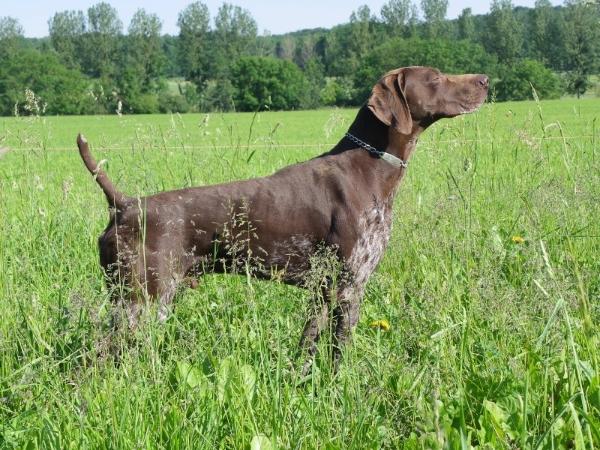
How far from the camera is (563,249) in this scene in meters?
4.53

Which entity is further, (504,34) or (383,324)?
(504,34)

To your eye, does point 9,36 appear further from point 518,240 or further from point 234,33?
point 518,240

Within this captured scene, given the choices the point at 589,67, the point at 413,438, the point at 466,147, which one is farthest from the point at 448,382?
the point at 589,67

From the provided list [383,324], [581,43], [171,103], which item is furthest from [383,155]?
[581,43]

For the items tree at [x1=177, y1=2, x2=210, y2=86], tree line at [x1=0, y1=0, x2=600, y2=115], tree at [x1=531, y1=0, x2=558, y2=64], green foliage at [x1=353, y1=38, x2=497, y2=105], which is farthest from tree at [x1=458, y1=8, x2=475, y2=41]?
tree at [x1=177, y1=2, x2=210, y2=86]

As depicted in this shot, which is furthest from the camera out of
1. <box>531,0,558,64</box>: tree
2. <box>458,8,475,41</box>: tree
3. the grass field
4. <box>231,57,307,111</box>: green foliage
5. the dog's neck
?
<box>458,8,475,41</box>: tree

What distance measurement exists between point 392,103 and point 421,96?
0.23m

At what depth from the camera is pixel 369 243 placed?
168 inches

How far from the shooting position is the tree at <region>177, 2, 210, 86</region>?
112m

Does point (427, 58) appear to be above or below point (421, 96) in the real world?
above

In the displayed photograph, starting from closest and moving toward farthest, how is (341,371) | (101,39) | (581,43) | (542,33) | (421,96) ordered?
(341,371), (421,96), (581,43), (542,33), (101,39)

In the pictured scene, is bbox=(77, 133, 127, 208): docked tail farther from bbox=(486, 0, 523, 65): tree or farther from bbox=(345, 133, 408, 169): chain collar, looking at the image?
bbox=(486, 0, 523, 65): tree

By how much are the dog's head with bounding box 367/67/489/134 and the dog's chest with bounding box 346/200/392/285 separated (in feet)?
1.73

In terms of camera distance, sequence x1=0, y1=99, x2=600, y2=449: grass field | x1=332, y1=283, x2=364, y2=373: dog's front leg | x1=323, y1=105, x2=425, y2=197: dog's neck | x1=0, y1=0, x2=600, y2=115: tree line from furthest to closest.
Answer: x1=0, y1=0, x2=600, y2=115: tree line → x1=323, y1=105, x2=425, y2=197: dog's neck → x1=332, y1=283, x2=364, y2=373: dog's front leg → x1=0, y1=99, x2=600, y2=449: grass field
